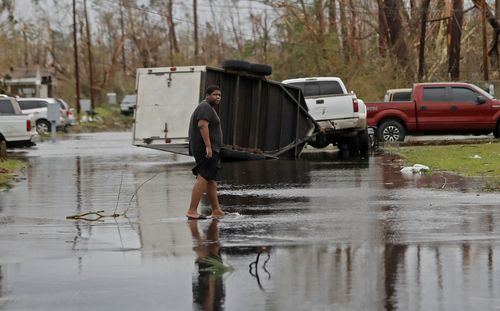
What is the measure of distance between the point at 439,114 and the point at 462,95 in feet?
3.07

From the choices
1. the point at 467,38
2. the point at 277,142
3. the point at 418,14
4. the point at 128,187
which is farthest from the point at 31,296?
the point at 467,38

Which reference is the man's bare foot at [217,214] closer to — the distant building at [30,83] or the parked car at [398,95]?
the parked car at [398,95]

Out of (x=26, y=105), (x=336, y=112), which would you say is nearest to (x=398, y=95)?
(x=336, y=112)

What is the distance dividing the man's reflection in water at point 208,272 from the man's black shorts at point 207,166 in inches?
50.9

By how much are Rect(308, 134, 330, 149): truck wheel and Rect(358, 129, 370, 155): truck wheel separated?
0.96 meters

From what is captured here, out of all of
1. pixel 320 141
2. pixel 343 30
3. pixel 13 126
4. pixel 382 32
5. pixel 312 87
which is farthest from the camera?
pixel 343 30

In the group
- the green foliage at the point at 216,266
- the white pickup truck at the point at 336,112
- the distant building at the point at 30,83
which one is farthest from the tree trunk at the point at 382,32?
the green foliage at the point at 216,266

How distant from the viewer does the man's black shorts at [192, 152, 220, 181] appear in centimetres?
1413

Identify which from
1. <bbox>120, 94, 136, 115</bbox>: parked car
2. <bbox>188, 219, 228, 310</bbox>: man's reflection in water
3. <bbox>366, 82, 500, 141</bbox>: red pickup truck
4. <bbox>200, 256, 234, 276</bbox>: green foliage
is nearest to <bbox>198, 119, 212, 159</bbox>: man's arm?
<bbox>188, 219, 228, 310</bbox>: man's reflection in water

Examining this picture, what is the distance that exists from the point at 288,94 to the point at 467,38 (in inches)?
1611

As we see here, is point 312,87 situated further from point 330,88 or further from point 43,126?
point 43,126

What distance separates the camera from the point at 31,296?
880 cm

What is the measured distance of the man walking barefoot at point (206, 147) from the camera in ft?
45.8

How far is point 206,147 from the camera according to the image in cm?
1396
